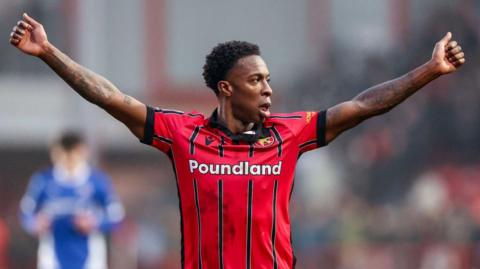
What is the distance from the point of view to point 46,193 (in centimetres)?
1348

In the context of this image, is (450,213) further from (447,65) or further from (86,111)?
(447,65)

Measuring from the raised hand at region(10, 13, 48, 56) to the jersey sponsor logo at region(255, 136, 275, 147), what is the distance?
4.19 ft

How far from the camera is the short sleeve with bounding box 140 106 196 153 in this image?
7.70 metres

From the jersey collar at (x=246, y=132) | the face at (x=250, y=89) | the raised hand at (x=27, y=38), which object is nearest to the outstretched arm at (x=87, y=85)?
the raised hand at (x=27, y=38)

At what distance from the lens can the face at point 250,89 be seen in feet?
25.1

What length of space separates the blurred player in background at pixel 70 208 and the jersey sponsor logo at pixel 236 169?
5.82m

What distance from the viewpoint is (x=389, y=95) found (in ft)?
25.3

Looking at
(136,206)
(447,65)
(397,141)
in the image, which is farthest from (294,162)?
(136,206)

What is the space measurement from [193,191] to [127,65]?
60.4ft

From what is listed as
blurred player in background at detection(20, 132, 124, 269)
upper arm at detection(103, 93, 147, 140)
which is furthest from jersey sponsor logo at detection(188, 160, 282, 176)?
blurred player in background at detection(20, 132, 124, 269)

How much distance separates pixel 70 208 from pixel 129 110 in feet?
19.4

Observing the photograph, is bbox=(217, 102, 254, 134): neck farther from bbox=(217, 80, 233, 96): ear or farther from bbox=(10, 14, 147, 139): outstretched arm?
bbox=(10, 14, 147, 139): outstretched arm

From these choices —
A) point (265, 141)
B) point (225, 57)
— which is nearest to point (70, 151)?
point (225, 57)

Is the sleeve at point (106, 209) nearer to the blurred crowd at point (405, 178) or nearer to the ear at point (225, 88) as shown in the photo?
the blurred crowd at point (405, 178)
